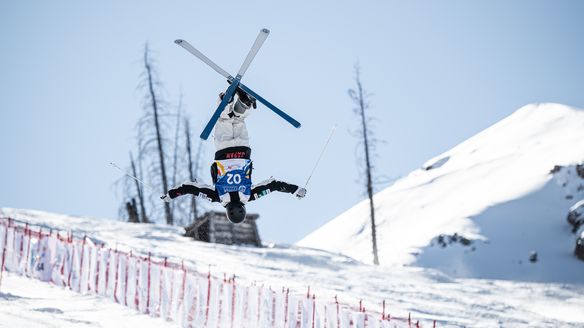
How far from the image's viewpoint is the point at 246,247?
1286 inches

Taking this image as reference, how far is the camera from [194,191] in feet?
20.0

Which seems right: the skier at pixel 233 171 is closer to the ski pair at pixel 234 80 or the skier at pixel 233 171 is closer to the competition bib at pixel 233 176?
the competition bib at pixel 233 176

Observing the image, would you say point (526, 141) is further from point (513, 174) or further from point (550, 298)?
point (550, 298)

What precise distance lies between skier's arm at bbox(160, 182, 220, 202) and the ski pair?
0.84 meters

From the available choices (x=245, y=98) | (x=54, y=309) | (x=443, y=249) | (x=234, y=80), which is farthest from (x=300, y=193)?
(x=443, y=249)

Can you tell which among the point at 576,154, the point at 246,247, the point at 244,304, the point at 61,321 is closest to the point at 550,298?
the point at 246,247

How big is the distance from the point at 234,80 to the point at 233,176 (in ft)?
2.88

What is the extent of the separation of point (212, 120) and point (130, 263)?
16.3 metres

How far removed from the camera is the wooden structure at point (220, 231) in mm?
32688

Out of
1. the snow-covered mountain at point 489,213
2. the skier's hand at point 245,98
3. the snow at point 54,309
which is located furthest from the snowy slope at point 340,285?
the skier's hand at point 245,98

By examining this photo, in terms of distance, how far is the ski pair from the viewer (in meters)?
5.35

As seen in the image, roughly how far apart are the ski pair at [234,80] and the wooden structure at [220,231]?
27087 mm

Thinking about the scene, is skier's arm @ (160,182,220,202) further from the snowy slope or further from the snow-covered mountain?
the snow-covered mountain

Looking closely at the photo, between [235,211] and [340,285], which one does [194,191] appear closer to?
[235,211]
